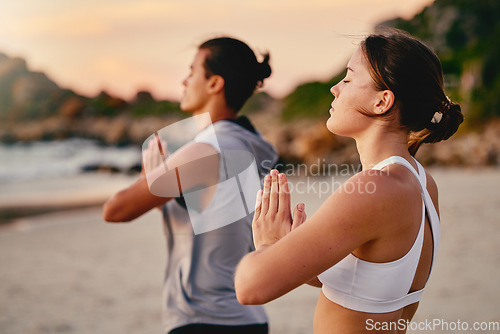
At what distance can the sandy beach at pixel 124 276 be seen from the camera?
Answer: 5.27 m

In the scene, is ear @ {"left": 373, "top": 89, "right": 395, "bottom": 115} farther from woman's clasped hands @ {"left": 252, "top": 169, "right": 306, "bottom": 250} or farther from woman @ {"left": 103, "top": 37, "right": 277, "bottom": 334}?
woman @ {"left": 103, "top": 37, "right": 277, "bottom": 334}

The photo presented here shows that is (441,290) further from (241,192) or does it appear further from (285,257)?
(285,257)

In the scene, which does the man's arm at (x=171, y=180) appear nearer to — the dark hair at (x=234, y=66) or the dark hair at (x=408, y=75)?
the dark hair at (x=234, y=66)

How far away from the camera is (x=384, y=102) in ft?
4.60

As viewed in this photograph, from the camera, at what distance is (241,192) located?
6.94 ft

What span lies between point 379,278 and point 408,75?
22.8 inches

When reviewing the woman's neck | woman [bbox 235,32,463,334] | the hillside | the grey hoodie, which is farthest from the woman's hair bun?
the hillside

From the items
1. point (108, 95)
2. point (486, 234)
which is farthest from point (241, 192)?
point (108, 95)

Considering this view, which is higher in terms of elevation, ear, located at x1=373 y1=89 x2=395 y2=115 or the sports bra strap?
ear, located at x1=373 y1=89 x2=395 y2=115

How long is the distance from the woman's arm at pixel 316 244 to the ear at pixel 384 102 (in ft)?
0.93

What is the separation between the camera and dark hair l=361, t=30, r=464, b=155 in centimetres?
138

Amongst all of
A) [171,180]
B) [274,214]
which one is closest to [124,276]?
[171,180]

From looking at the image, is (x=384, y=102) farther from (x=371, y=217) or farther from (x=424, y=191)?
(x=371, y=217)

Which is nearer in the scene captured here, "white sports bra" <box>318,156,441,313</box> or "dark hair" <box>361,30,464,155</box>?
"white sports bra" <box>318,156,441,313</box>
